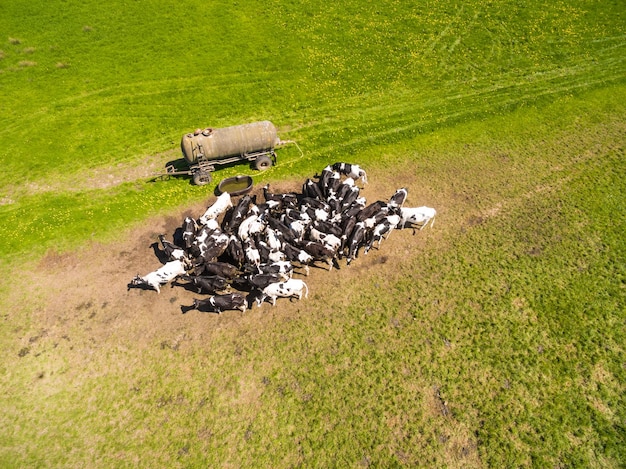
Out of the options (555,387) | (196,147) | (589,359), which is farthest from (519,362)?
(196,147)

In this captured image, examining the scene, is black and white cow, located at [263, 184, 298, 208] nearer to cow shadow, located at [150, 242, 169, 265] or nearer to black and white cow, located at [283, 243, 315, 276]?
black and white cow, located at [283, 243, 315, 276]

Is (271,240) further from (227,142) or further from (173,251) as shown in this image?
(227,142)

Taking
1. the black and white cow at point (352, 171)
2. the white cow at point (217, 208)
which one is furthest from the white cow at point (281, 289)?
the black and white cow at point (352, 171)

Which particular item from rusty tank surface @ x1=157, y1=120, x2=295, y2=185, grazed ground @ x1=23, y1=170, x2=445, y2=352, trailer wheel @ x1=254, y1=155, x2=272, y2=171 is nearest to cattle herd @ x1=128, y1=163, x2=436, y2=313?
grazed ground @ x1=23, y1=170, x2=445, y2=352

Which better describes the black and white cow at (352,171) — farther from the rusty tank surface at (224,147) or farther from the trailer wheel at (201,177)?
the trailer wheel at (201,177)

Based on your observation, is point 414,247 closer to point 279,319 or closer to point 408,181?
point 408,181

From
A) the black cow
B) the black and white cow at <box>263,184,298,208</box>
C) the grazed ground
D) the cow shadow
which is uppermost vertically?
the black and white cow at <box>263,184,298,208</box>

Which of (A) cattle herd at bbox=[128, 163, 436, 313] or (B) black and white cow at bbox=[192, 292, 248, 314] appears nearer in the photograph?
(B) black and white cow at bbox=[192, 292, 248, 314]

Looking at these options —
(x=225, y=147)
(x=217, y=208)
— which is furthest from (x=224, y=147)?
(x=217, y=208)
